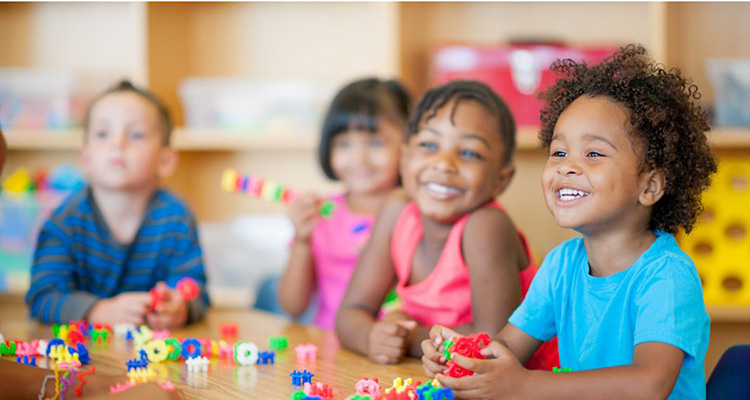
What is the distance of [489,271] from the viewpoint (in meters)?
1.30

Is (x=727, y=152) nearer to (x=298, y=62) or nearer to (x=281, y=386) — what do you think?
(x=298, y=62)

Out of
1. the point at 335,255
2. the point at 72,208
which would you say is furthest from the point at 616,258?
the point at 72,208

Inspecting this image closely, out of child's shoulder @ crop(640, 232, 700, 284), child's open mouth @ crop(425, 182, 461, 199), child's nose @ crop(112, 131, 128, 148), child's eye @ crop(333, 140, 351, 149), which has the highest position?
child's nose @ crop(112, 131, 128, 148)

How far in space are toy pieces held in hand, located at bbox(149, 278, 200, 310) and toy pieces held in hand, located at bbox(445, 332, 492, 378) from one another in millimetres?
779

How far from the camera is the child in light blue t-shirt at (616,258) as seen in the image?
3.10 ft

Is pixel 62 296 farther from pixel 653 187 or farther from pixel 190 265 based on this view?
pixel 653 187

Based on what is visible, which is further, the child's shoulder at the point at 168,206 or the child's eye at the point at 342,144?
the child's eye at the point at 342,144

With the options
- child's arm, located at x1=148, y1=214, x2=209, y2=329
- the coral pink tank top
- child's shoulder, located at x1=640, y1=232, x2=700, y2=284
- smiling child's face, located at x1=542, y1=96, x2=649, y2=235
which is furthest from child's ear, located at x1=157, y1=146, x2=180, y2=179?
child's shoulder, located at x1=640, y1=232, x2=700, y2=284

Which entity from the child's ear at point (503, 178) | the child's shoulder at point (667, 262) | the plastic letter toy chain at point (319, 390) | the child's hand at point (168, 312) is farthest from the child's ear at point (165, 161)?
the child's shoulder at point (667, 262)

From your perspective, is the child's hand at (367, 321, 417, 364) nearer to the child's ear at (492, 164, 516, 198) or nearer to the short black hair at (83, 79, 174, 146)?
the child's ear at (492, 164, 516, 198)

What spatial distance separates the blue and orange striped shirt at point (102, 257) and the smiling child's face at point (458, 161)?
0.62m

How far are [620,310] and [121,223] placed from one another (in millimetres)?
1207

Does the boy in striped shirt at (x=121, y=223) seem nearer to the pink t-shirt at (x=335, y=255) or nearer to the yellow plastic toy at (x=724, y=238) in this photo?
the pink t-shirt at (x=335, y=255)

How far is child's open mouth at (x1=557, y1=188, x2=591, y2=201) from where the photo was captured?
3.41ft
